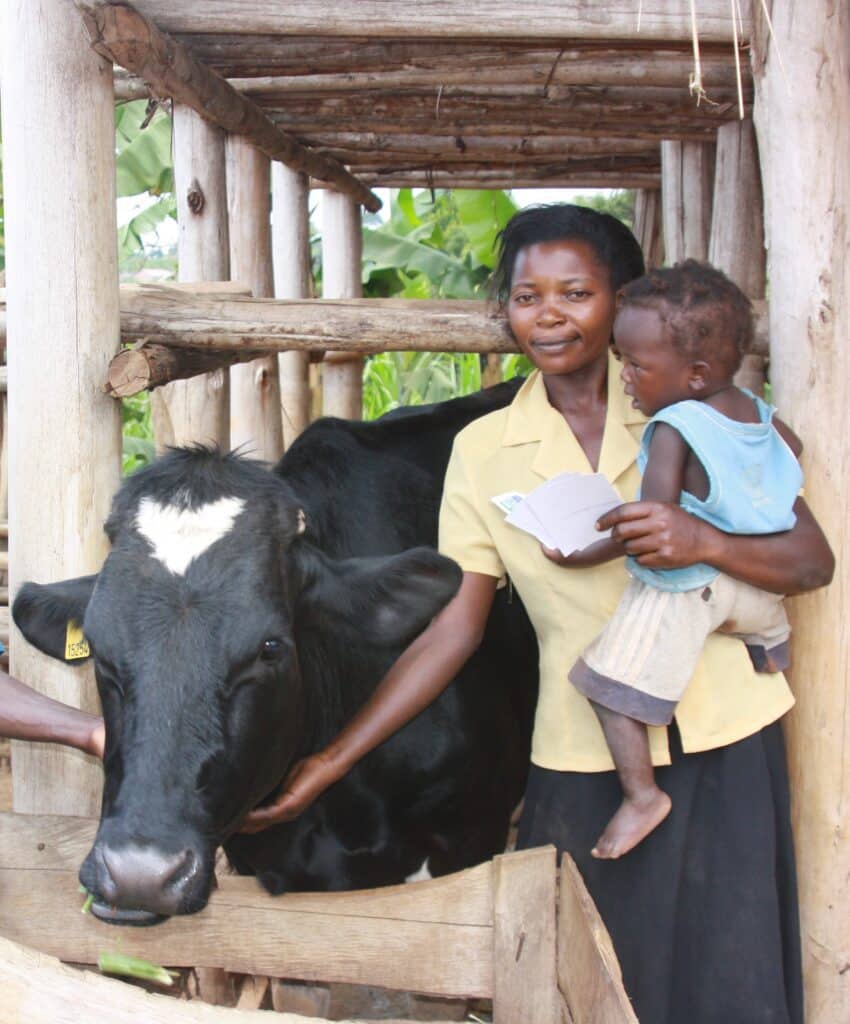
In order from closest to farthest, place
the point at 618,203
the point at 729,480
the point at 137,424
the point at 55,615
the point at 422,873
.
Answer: the point at 729,480, the point at 55,615, the point at 422,873, the point at 618,203, the point at 137,424

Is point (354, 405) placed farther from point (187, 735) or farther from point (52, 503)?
point (187, 735)

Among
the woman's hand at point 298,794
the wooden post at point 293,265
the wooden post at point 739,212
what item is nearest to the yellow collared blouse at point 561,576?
the woman's hand at point 298,794

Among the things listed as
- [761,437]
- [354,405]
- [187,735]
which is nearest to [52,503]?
[187,735]

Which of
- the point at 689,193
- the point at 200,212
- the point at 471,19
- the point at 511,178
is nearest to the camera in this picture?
the point at 471,19

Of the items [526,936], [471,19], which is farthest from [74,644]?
[471,19]

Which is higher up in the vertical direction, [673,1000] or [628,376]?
[628,376]

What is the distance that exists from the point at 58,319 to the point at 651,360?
5.05 ft

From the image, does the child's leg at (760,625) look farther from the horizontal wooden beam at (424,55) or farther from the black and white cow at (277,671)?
the horizontal wooden beam at (424,55)

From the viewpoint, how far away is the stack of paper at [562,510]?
97.6 inches

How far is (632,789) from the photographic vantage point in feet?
7.89

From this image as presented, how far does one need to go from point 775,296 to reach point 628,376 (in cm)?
59

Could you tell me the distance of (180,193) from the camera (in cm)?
445

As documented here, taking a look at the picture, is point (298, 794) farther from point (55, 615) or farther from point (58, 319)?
point (58, 319)

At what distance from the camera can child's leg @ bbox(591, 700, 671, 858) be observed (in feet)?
7.83
